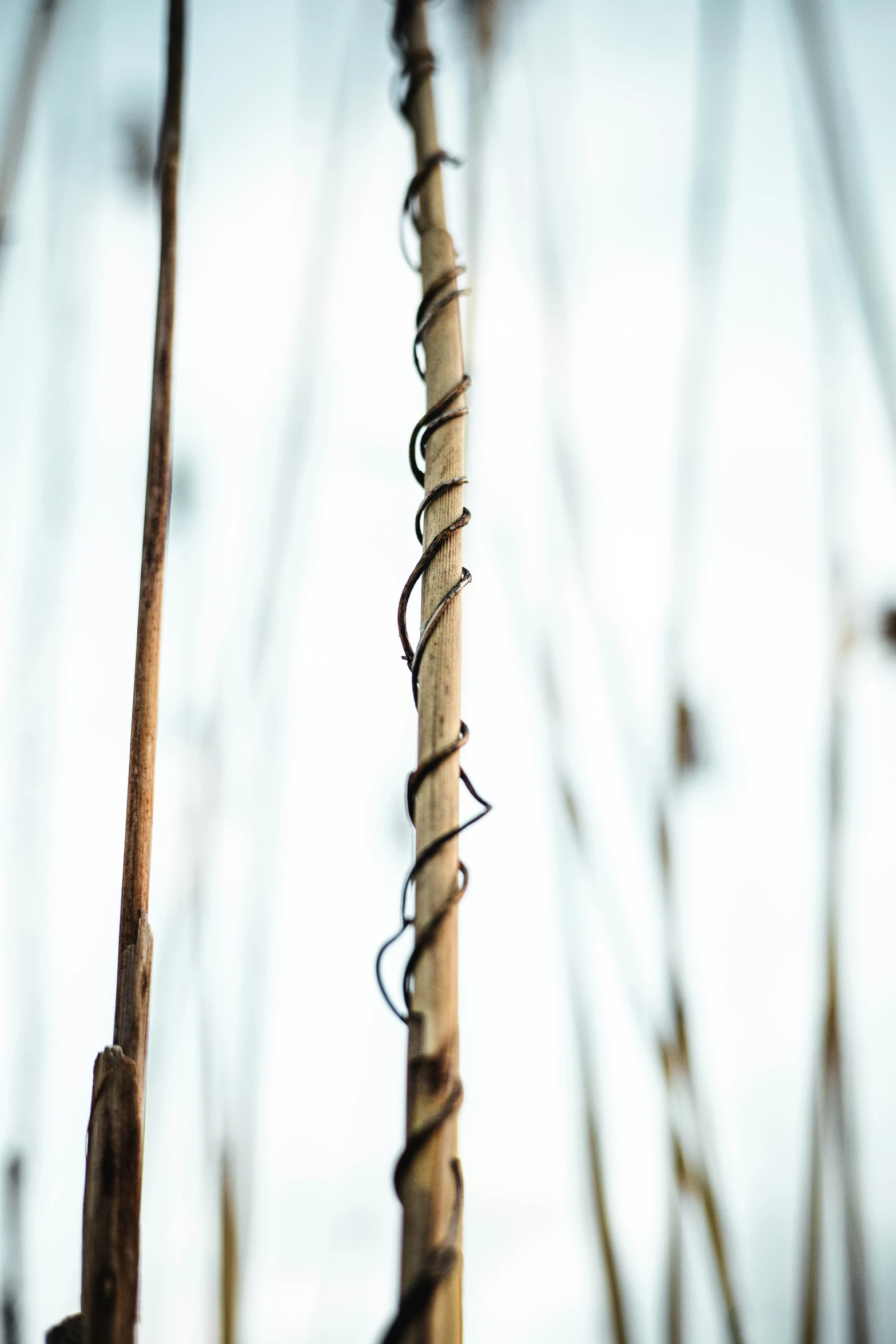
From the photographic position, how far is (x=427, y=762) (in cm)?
17

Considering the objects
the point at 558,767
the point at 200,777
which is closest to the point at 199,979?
the point at 200,777

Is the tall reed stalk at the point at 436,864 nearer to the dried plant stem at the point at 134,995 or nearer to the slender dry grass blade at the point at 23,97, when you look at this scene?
the dried plant stem at the point at 134,995

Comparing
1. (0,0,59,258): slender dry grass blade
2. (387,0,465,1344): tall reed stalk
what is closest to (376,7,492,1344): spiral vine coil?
(387,0,465,1344): tall reed stalk

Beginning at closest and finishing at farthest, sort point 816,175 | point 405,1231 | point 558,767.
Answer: point 405,1231 < point 558,767 < point 816,175

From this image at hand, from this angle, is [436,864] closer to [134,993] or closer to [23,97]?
[134,993]

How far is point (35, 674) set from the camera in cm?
61

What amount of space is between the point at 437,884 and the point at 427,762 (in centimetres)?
2

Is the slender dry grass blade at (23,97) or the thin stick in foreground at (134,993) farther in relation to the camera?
the slender dry grass blade at (23,97)

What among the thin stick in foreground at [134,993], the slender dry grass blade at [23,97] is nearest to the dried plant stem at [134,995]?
the thin stick in foreground at [134,993]

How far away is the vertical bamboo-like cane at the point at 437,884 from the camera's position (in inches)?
5.8

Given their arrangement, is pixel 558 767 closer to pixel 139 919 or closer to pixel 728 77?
pixel 139 919

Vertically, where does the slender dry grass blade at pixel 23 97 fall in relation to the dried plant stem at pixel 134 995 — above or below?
above

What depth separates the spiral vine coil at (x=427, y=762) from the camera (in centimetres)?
14

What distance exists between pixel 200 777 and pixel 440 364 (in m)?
0.53
